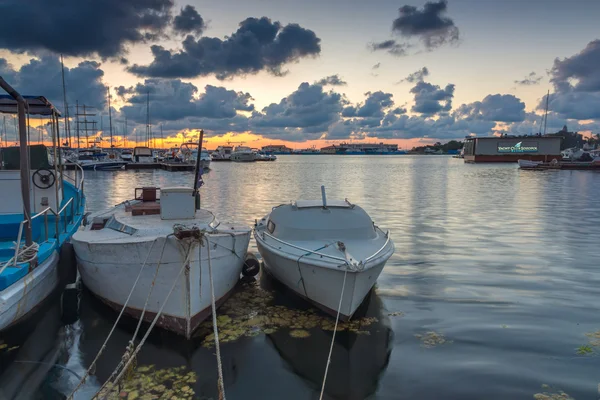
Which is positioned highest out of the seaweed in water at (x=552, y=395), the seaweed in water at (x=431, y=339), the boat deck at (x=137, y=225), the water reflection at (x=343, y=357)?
the boat deck at (x=137, y=225)

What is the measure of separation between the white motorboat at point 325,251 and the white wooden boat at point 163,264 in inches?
52.8

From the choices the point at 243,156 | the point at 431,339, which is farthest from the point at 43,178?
the point at 243,156

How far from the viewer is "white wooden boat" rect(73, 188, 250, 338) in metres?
9.20

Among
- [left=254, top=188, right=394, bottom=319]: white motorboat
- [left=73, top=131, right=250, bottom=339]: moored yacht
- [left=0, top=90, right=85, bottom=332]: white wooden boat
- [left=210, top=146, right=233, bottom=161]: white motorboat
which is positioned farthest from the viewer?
[left=210, top=146, right=233, bottom=161]: white motorboat

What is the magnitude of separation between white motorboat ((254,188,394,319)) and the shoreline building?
113529mm

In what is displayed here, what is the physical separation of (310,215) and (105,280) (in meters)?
5.88

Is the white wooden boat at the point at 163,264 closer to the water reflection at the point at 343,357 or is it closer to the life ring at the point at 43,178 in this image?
the water reflection at the point at 343,357

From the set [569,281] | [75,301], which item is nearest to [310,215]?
[75,301]

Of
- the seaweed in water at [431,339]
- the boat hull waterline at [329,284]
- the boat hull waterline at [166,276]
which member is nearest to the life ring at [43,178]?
the boat hull waterline at [166,276]

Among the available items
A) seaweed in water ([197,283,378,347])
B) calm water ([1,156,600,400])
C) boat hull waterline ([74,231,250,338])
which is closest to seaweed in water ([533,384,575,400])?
calm water ([1,156,600,400])

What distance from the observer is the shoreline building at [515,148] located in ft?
364

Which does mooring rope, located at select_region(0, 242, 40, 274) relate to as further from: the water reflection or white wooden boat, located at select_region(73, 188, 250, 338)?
the water reflection

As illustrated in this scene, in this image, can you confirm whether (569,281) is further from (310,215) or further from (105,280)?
(105,280)

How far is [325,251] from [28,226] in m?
7.57
